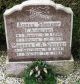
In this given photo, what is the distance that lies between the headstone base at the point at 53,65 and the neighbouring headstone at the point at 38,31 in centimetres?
7

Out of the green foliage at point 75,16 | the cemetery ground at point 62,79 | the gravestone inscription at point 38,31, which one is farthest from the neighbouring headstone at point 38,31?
the green foliage at point 75,16

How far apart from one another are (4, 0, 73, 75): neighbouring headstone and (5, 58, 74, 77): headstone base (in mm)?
69

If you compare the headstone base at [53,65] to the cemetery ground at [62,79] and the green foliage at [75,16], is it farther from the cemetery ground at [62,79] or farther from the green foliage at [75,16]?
the green foliage at [75,16]

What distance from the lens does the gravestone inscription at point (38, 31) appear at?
15.6 ft

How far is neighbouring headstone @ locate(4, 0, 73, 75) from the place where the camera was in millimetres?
4742

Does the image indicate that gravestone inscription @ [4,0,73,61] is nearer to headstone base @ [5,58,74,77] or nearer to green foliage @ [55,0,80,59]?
headstone base @ [5,58,74,77]

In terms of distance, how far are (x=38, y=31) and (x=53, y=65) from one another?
635 mm

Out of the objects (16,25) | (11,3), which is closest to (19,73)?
(16,25)

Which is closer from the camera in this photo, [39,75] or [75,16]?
[39,75]

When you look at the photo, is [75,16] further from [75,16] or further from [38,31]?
[38,31]

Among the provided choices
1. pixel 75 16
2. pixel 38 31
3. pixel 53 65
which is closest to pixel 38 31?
pixel 38 31

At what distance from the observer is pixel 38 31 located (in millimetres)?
4902

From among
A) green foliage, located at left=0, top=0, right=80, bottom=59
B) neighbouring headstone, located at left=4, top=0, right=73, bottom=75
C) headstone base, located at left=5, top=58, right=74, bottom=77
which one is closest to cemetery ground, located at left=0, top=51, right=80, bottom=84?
headstone base, located at left=5, top=58, right=74, bottom=77

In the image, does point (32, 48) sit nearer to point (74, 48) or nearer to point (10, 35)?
point (10, 35)
